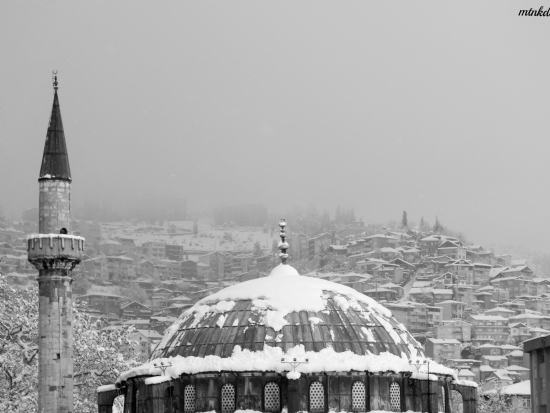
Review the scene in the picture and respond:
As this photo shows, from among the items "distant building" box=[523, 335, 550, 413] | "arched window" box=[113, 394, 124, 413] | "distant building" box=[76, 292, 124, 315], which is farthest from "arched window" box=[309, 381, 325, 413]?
"distant building" box=[76, 292, 124, 315]

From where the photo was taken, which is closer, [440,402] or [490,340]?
[440,402]

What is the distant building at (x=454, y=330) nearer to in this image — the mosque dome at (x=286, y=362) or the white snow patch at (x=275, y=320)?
the mosque dome at (x=286, y=362)

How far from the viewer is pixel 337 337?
38.4 meters

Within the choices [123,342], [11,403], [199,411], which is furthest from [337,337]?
[123,342]

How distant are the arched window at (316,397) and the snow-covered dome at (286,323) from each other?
4.21 ft

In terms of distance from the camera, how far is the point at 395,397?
124 ft

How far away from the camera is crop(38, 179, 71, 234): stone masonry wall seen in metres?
55.3

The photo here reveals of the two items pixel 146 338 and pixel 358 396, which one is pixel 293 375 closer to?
pixel 358 396

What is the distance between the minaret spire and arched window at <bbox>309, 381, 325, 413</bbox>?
74.4ft

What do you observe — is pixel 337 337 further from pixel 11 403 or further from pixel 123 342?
pixel 123 342

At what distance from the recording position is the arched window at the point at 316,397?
3669cm

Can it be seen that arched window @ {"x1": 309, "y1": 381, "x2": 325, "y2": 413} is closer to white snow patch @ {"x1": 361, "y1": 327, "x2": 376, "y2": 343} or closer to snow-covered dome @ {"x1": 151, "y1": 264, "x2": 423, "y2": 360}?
snow-covered dome @ {"x1": 151, "y1": 264, "x2": 423, "y2": 360}

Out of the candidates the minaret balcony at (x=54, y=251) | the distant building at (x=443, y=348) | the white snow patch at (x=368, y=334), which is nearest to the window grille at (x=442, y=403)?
the white snow patch at (x=368, y=334)

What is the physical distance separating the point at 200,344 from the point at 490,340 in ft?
527
